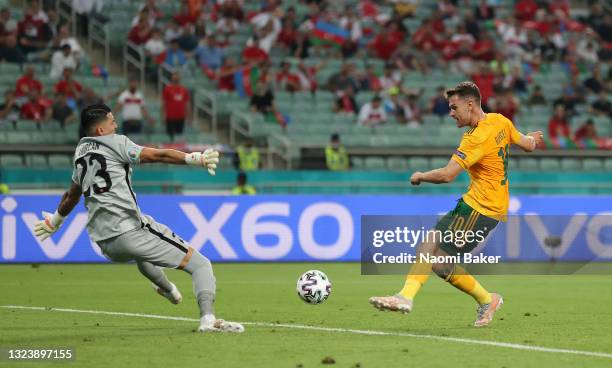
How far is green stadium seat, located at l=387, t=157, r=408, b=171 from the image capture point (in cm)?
2494

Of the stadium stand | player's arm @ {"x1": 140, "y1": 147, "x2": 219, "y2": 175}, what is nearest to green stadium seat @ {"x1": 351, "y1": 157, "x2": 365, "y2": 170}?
the stadium stand

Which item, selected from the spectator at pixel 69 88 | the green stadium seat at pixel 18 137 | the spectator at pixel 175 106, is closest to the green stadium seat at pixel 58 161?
the green stadium seat at pixel 18 137

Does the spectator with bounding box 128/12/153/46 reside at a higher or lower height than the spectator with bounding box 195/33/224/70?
higher

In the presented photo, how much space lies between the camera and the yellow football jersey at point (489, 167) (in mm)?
10648

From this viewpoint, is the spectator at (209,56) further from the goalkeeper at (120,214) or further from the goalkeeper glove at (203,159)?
the goalkeeper glove at (203,159)

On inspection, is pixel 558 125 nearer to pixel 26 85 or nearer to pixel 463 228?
pixel 26 85

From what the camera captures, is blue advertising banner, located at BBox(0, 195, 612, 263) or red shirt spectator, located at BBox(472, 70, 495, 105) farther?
red shirt spectator, located at BBox(472, 70, 495, 105)

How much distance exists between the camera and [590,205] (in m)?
21.6

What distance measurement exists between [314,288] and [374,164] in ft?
41.3

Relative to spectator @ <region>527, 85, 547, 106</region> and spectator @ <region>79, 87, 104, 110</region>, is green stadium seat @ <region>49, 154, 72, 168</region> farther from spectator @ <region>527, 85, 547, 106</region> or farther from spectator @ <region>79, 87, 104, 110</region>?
spectator @ <region>527, 85, 547, 106</region>

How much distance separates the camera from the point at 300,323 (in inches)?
451

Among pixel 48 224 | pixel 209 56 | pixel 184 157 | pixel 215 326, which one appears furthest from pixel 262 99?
pixel 184 157

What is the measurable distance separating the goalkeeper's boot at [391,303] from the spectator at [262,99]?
15.7 metres

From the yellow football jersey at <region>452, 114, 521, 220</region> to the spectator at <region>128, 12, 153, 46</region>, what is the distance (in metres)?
16.8
